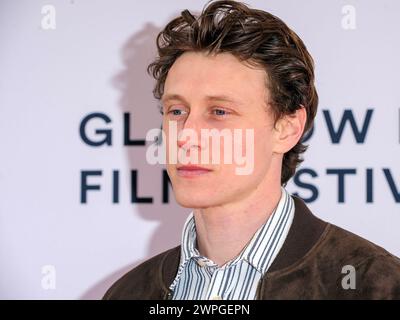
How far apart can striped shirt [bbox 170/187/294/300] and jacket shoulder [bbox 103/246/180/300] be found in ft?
0.24

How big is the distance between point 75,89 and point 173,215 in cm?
53

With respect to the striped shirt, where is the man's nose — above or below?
above

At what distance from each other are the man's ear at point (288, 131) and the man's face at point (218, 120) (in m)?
0.03

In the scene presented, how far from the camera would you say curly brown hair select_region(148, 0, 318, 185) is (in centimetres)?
169

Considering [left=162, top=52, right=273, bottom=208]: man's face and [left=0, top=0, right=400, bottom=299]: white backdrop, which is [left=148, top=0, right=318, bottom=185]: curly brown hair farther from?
[left=0, top=0, right=400, bottom=299]: white backdrop

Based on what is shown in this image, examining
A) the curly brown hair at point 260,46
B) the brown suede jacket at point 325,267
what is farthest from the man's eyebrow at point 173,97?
the brown suede jacket at point 325,267

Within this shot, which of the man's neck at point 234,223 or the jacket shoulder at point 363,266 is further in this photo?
the man's neck at point 234,223

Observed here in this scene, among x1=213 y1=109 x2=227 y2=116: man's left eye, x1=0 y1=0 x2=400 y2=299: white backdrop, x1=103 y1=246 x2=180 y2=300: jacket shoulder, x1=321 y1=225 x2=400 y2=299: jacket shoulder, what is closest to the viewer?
x1=321 y1=225 x2=400 y2=299: jacket shoulder

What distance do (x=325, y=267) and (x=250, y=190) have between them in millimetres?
231

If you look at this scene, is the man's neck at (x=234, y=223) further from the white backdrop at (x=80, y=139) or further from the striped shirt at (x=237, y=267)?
the white backdrop at (x=80, y=139)

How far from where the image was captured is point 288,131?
5.75ft

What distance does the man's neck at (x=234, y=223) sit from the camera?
1.66m

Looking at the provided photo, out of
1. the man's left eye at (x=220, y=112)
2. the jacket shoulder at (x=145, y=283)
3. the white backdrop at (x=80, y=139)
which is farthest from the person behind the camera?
the white backdrop at (x=80, y=139)

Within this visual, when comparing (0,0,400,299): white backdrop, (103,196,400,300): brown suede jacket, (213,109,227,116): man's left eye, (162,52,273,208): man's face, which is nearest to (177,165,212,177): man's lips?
(162,52,273,208): man's face
